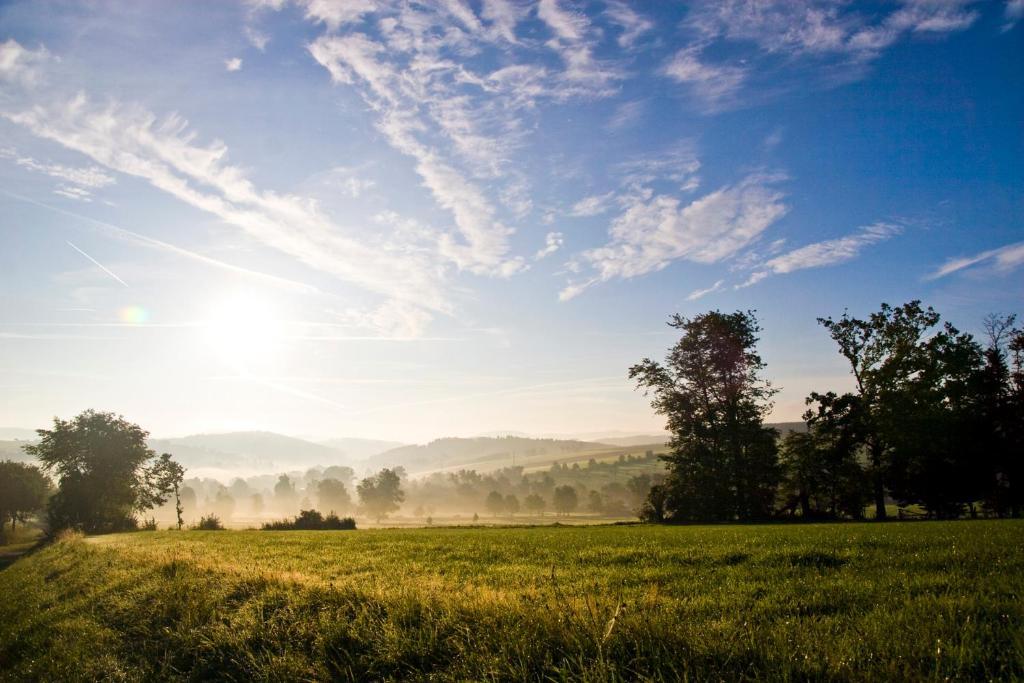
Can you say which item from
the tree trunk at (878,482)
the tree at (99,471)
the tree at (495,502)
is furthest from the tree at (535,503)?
the tree trunk at (878,482)

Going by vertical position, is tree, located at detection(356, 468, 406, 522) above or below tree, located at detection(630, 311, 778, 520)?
below

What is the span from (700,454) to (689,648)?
130 feet

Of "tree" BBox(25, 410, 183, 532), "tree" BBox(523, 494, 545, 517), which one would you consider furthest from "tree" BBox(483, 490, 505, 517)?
"tree" BBox(25, 410, 183, 532)

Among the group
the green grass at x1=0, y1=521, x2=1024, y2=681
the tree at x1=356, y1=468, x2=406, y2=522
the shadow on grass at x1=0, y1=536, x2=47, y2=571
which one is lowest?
the tree at x1=356, y1=468, x2=406, y2=522

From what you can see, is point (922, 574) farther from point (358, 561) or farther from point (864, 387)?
point (864, 387)

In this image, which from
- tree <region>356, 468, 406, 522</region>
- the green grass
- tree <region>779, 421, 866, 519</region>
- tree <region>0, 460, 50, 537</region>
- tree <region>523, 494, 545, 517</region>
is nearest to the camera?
the green grass

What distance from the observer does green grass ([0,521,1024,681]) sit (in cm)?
377

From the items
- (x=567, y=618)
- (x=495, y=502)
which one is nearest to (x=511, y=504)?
(x=495, y=502)

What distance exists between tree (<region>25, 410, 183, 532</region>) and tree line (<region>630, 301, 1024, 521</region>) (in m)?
62.2

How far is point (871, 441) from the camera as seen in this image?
124ft

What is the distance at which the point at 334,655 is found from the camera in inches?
233

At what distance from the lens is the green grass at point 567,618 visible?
12.4 ft

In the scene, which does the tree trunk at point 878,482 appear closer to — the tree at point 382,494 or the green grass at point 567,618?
the green grass at point 567,618

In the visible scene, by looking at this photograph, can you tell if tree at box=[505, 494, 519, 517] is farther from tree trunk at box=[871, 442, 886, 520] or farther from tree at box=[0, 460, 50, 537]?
tree trunk at box=[871, 442, 886, 520]
